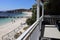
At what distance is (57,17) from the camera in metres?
6.52

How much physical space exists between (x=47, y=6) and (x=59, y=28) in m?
4.27

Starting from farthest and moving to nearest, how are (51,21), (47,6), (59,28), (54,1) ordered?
(47,6) < (54,1) < (51,21) < (59,28)

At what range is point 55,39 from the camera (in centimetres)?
359

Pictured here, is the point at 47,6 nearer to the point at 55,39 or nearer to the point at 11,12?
the point at 55,39

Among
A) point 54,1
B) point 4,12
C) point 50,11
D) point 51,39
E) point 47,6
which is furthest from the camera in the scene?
point 4,12

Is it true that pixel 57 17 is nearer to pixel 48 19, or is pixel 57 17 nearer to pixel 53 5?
pixel 48 19

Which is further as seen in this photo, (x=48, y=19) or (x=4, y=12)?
(x=4, y=12)

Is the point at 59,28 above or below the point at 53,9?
below

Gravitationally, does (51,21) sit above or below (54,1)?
below

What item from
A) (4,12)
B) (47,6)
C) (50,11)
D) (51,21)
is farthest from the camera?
(4,12)

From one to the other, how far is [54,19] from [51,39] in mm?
3245

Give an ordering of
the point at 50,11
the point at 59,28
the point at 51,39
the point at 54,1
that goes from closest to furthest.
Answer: the point at 51,39
the point at 59,28
the point at 54,1
the point at 50,11

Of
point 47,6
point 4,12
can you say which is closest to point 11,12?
point 4,12

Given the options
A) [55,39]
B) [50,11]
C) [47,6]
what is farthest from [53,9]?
[55,39]
